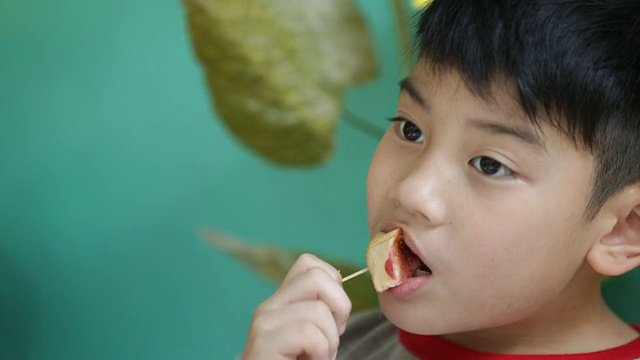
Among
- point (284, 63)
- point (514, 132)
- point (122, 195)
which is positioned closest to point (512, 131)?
point (514, 132)

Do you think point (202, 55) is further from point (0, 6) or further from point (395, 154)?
point (395, 154)

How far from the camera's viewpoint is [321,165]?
1.28 metres

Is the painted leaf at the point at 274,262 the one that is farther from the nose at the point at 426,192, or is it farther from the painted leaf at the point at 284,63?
the nose at the point at 426,192

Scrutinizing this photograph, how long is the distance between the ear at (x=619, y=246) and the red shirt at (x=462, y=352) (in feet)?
0.32

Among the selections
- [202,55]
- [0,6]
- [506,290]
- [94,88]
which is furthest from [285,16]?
A: [506,290]

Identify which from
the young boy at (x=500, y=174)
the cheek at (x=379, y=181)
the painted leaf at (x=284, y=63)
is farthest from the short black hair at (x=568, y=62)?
the painted leaf at (x=284, y=63)

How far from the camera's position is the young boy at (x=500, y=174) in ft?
2.81

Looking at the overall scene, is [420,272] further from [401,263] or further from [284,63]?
[284,63]

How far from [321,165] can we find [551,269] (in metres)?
0.44

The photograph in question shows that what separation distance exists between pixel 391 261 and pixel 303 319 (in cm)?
11

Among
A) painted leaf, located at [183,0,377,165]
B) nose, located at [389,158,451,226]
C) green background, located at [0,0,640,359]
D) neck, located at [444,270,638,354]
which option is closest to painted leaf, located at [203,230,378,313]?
green background, located at [0,0,640,359]

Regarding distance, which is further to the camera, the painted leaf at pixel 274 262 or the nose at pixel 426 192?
the painted leaf at pixel 274 262

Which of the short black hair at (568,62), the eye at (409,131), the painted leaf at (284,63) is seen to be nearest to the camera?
the short black hair at (568,62)

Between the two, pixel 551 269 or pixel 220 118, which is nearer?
pixel 551 269
